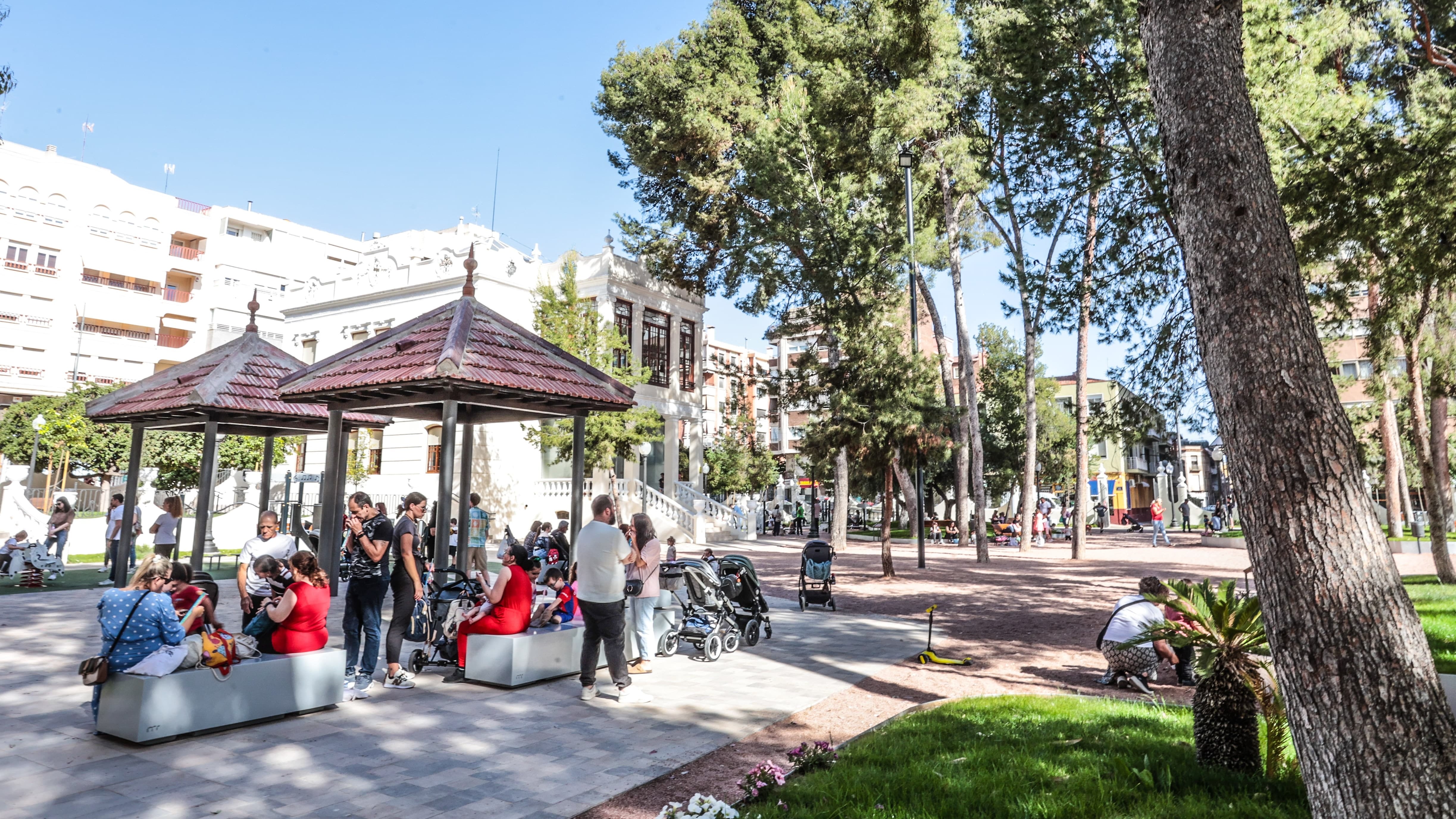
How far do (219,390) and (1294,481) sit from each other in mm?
13701

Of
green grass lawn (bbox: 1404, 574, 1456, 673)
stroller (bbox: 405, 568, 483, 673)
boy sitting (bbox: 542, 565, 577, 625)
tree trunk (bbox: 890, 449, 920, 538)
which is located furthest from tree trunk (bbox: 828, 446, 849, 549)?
stroller (bbox: 405, 568, 483, 673)

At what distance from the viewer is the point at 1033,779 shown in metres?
4.92

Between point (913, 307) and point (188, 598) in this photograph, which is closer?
point (188, 598)

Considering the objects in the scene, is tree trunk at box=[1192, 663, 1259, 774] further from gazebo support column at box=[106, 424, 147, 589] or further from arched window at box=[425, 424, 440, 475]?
arched window at box=[425, 424, 440, 475]

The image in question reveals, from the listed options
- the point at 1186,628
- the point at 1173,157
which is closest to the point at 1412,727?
the point at 1186,628

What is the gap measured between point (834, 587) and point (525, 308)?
68.4ft

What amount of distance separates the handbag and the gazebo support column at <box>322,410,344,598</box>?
5560 mm

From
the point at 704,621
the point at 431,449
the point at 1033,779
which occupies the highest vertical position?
the point at 431,449

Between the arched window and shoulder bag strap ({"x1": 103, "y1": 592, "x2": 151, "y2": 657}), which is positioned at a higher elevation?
the arched window

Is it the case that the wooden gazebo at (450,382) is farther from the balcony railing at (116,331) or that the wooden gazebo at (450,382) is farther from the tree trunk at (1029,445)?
the balcony railing at (116,331)

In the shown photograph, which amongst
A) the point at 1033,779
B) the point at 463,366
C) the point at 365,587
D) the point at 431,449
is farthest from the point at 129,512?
the point at 431,449

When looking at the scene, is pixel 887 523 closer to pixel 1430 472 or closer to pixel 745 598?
pixel 745 598

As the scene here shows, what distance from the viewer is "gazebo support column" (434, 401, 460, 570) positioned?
9523 millimetres

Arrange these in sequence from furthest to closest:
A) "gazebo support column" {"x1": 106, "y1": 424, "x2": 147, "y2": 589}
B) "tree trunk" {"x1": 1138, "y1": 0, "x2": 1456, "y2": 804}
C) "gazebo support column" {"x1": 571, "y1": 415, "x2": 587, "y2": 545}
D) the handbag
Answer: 1. "gazebo support column" {"x1": 106, "y1": 424, "x2": 147, "y2": 589}
2. "gazebo support column" {"x1": 571, "y1": 415, "x2": 587, "y2": 545}
3. the handbag
4. "tree trunk" {"x1": 1138, "y1": 0, "x2": 1456, "y2": 804}
